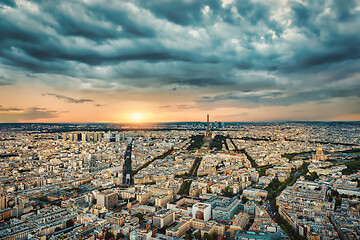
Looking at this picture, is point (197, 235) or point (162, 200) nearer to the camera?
point (197, 235)

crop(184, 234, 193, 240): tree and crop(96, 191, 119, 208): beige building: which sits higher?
crop(96, 191, 119, 208): beige building

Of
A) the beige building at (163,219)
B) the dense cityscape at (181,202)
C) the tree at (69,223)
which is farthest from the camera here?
the tree at (69,223)

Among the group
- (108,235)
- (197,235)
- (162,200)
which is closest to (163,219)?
(197,235)

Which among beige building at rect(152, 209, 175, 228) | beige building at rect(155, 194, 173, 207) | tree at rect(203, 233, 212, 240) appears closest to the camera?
tree at rect(203, 233, 212, 240)

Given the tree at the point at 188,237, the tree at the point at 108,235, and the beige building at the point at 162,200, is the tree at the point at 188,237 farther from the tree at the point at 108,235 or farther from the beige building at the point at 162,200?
the beige building at the point at 162,200

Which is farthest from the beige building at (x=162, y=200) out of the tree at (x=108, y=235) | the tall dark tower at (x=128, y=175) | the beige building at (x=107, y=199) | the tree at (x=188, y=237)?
the tall dark tower at (x=128, y=175)

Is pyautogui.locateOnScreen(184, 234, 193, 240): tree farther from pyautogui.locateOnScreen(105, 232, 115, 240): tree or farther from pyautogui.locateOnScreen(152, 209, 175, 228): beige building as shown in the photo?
pyautogui.locateOnScreen(105, 232, 115, 240): tree

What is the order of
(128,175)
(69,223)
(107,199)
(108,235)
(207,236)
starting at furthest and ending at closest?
(128,175) → (107,199) → (69,223) → (108,235) → (207,236)

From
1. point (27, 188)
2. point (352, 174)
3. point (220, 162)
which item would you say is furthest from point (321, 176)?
point (27, 188)

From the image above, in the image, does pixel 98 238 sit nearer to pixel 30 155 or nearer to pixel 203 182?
pixel 203 182

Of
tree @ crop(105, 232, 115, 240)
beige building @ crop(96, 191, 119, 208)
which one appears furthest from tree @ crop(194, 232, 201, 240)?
beige building @ crop(96, 191, 119, 208)

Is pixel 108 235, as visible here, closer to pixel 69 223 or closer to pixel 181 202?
pixel 69 223
